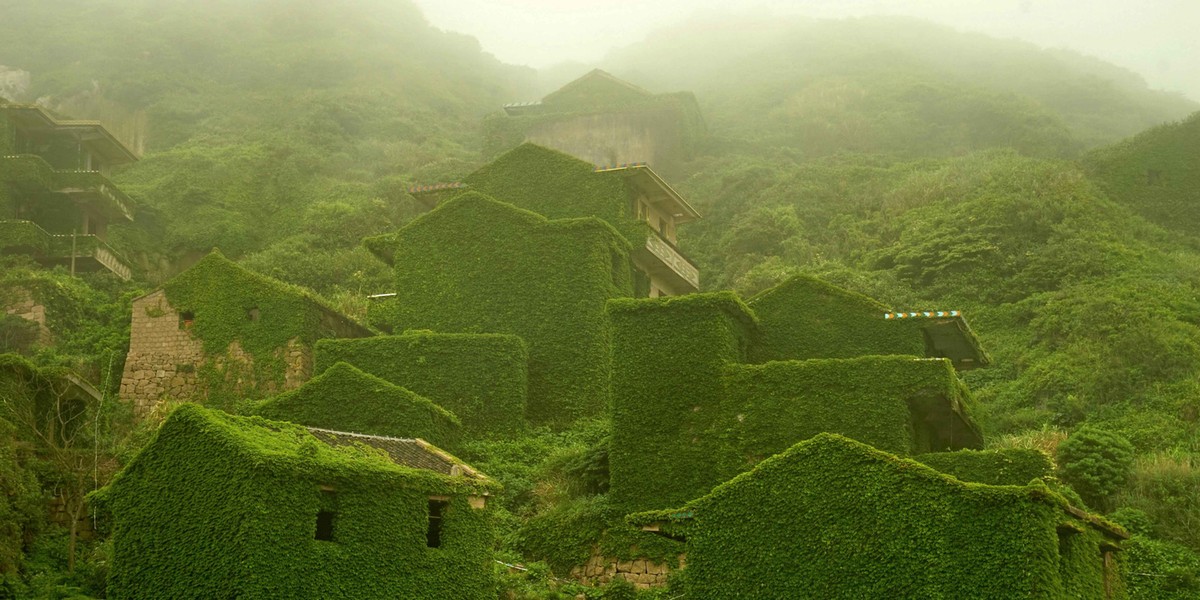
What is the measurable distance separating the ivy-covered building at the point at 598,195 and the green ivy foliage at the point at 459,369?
7.64 m

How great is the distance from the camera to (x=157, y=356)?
39031mm

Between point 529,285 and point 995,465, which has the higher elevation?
point 529,285

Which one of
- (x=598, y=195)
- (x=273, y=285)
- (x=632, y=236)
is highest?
(x=598, y=195)

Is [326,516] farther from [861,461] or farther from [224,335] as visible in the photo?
[224,335]

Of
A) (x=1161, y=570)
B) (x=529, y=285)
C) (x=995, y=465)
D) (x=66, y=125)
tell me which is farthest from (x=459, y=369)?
(x=66, y=125)

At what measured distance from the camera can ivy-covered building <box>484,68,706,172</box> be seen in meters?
68.2

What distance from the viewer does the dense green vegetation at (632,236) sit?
2916cm

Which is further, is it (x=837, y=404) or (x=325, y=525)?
(x=837, y=404)

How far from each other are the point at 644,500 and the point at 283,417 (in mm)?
9602

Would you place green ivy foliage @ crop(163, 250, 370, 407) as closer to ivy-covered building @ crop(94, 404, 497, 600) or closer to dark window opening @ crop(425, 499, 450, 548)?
ivy-covered building @ crop(94, 404, 497, 600)

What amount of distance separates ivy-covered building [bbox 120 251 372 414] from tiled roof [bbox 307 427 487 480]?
11.3m

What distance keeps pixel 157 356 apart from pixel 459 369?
10.6 metres

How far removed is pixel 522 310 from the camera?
126 ft

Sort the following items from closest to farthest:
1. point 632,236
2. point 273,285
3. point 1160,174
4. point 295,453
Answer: point 295,453
point 273,285
point 632,236
point 1160,174
